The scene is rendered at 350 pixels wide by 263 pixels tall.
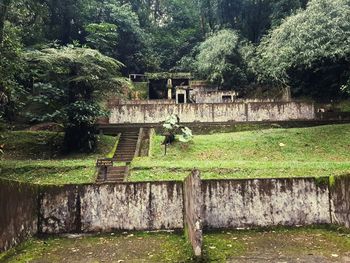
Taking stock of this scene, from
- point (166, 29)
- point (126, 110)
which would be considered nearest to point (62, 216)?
point (126, 110)

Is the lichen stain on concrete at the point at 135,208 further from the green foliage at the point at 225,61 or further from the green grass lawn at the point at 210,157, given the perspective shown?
the green foliage at the point at 225,61

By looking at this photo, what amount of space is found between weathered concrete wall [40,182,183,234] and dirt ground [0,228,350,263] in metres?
0.32

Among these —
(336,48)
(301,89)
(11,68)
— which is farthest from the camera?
(301,89)

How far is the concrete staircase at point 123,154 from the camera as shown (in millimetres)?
15680

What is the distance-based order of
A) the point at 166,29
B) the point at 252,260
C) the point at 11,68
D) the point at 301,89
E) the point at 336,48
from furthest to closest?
1. the point at 166,29
2. the point at 301,89
3. the point at 336,48
4. the point at 11,68
5. the point at 252,260

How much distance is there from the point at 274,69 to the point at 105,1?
26147 mm

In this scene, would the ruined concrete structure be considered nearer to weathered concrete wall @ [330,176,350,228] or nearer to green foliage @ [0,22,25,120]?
weathered concrete wall @ [330,176,350,228]

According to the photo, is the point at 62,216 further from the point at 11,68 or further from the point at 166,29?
the point at 166,29

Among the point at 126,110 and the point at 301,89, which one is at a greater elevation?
the point at 301,89

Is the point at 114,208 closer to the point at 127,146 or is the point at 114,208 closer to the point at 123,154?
the point at 123,154

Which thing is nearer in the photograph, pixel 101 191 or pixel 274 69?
pixel 101 191

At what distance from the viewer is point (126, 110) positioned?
23.8 m

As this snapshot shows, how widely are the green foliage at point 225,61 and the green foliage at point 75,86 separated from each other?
1660cm

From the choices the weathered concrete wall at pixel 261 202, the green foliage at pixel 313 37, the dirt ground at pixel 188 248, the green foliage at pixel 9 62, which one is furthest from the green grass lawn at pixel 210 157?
the dirt ground at pixel 188 248
